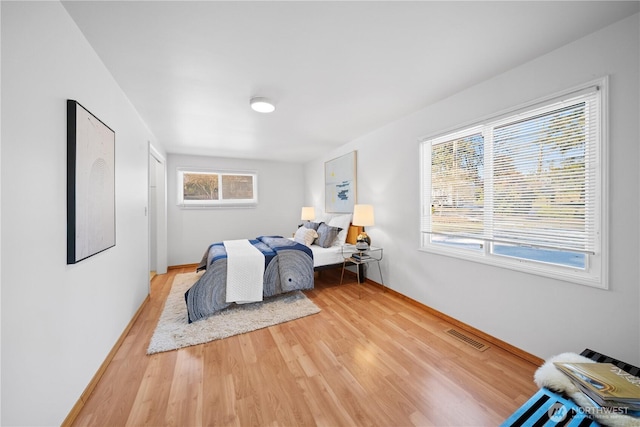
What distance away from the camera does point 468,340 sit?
7.28 ft

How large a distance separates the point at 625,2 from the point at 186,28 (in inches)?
104

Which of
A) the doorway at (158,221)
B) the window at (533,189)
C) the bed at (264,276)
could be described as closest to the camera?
the window at (533,189)

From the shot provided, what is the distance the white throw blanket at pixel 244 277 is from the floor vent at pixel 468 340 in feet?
7.08

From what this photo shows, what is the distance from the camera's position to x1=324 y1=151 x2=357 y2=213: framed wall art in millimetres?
4121

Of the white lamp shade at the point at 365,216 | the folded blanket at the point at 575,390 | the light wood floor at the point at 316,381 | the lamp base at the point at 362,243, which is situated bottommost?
the light wood floor at the point at 316,381

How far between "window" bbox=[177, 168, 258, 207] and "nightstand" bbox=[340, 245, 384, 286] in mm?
2851

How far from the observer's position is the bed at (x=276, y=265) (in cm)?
267

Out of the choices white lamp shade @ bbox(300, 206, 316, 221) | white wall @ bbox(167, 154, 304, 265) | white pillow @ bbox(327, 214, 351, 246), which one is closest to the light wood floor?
white pillow @ bbox(327, 214, 351, 246)

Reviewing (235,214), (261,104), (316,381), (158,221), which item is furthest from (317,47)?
(235,214)

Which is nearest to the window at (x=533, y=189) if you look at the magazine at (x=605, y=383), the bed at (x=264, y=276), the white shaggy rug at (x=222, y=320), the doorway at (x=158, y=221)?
the magazine at (x=605, y=383)

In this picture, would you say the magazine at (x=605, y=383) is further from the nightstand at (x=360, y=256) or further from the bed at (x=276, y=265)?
the bed at (x=276, y=265)

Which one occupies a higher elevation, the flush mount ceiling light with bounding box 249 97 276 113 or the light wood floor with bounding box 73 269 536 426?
the flush mount ceiling light with bounding box 249 97 276 113

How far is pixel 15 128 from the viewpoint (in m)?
1.02

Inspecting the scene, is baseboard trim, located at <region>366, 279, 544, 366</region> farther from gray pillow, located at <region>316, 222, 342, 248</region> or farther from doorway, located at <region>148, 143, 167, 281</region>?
doorway, located at <region>148, 143, 167, 281</region>
